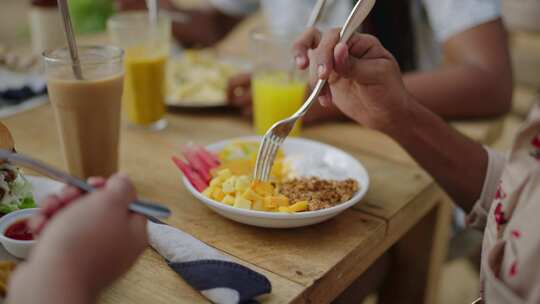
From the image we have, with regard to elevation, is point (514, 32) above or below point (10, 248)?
below

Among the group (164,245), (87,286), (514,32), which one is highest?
(87,286)

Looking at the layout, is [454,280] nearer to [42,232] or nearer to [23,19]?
[42,232]

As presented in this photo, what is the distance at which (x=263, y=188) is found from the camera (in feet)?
2.86

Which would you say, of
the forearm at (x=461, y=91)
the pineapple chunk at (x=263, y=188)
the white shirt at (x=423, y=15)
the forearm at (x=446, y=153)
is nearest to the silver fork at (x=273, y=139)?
the pineapple chunk at (x=263, y=188)

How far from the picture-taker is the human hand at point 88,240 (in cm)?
49

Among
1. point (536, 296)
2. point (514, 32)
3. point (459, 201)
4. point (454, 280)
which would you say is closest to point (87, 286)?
point (536, 296)

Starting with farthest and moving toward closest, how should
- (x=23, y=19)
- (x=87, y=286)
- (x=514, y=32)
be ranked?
(x=23, y=19) → (x=514, y=32) → (x=87, y=286)

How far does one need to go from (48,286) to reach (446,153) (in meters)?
0.76

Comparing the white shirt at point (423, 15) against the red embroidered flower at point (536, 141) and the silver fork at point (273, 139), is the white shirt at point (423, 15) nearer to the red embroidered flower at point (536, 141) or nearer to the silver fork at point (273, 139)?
the silver fork at point (273, 139)

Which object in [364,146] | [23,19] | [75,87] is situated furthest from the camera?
[23,19]

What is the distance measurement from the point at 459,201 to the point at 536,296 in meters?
0.46

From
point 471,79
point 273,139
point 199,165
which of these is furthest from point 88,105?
point 471,79

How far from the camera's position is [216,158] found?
3.31 ft

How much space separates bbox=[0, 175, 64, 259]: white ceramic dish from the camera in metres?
0.71
